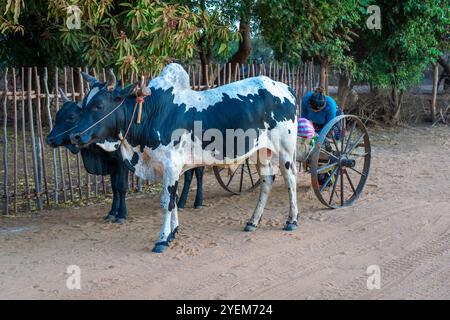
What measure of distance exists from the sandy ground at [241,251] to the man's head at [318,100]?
1307 millimetres

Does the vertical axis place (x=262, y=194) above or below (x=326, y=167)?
below

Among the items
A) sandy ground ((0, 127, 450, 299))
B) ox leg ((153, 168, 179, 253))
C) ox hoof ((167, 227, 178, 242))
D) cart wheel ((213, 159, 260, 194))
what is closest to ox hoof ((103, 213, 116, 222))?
sandy ground ((0, 127, 450, 299))

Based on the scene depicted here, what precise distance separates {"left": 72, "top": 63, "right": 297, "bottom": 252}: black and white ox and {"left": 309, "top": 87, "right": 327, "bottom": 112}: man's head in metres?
1.28

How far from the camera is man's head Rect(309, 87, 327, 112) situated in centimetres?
741

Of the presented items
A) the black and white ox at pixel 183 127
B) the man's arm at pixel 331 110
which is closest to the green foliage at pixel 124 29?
the black and white ox at pixel 183 127

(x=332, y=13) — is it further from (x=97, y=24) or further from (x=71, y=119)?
(x=71, y=119)

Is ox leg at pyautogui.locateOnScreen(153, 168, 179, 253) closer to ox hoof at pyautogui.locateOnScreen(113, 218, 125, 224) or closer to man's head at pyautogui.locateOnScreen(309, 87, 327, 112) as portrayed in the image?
ox hoof at pyautogui.locateOnScreen(113, 218, 125, 224)

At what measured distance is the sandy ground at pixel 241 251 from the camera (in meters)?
4.63

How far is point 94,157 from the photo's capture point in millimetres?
6309

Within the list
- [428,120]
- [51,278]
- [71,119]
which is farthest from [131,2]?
[428,120]

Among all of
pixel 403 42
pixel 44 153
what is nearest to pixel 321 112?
pixel 44 153

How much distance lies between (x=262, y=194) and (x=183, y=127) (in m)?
1.37

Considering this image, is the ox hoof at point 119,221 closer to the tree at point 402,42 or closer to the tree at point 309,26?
the tree at point 309,26

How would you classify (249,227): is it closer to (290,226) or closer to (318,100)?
(290,226)
